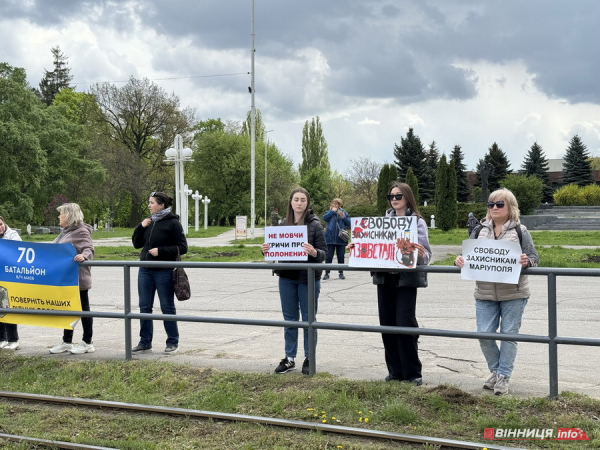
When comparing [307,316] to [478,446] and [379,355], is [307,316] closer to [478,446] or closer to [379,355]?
[379,355]

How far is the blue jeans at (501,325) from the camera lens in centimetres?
627

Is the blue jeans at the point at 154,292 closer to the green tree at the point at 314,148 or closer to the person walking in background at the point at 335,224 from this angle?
the person walking in background at the point at 335,224

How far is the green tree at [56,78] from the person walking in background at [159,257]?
93430 millimetres

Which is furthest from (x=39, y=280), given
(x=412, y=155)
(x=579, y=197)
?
(x=412, y=155)

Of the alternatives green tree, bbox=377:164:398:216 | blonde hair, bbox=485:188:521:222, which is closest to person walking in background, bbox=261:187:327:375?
blonde hair, bbox=485:188:521:222

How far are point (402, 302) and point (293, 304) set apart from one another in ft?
3.97

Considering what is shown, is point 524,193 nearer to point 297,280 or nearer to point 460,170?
point 460,170

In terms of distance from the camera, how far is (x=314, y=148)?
102 m

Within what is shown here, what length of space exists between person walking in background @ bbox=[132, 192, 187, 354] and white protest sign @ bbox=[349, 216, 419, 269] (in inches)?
102

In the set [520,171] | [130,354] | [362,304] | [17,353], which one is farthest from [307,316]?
[520,171]

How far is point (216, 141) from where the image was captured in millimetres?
77312

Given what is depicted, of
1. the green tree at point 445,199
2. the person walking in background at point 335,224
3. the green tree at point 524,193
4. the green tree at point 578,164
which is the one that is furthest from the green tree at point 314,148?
the person walking in background at point 335,224

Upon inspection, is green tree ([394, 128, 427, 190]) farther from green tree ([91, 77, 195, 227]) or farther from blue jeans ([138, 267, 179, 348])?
blue jeans ([138, 267, 179, 348])

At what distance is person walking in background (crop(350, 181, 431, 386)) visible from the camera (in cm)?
658
